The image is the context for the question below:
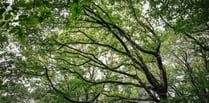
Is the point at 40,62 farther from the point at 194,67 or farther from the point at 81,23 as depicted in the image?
the point at 194,67

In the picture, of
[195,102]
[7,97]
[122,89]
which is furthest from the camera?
[122,89]

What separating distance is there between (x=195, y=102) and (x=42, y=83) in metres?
10.4

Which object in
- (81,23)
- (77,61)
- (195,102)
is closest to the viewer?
(195,102)

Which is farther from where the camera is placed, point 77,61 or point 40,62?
point 77,61

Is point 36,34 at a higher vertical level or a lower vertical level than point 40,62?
higher

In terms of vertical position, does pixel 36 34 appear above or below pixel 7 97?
above

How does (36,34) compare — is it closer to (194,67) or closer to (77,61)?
(77,61)

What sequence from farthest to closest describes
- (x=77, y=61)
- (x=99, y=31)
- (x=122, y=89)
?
(x=122, y=89)
(x=77, y=61)
(x=99, y=31)

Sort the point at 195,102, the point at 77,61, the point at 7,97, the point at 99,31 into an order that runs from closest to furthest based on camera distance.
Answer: the point at 195,102 < the point at 99,31 < the point at 7,97 < the point at 77,61

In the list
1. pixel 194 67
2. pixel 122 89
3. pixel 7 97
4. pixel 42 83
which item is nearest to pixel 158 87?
pixel 42 83

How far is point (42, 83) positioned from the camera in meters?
19.0

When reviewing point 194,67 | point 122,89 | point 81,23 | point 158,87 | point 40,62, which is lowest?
point 122,89

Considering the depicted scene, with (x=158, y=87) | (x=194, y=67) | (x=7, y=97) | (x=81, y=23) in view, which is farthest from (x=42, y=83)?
(x=194, y=67)

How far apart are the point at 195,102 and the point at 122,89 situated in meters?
14.6
